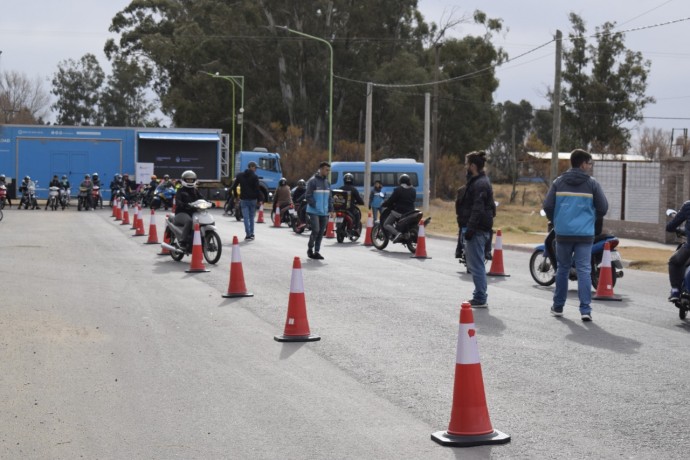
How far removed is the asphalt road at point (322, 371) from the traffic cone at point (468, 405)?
0.10 meters

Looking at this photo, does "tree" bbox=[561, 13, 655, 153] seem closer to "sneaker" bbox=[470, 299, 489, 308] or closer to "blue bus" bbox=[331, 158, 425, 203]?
"blue bus" bbox=[331, 158, 425, 203]

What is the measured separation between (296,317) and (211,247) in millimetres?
8412

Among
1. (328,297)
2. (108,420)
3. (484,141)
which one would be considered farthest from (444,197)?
(108,420)

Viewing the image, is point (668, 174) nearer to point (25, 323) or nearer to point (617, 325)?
point (617, 325)

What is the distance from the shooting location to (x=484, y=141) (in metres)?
72.0

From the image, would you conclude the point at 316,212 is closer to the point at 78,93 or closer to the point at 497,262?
the point at 497,262

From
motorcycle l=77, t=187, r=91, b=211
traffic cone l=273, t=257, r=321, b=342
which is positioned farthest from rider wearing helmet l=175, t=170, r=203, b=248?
motorcycle l=77, t=187, r=91, b=211

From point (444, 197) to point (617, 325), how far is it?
57.4 m

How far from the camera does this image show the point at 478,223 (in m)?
12.5

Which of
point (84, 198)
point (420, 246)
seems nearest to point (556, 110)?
point (420, 246)

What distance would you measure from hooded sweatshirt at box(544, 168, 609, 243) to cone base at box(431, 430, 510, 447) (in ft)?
18.5

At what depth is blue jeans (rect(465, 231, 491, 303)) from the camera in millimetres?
12477

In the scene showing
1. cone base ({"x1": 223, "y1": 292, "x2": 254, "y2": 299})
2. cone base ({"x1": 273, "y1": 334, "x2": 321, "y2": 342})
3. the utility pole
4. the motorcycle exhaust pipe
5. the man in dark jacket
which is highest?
the utility pole

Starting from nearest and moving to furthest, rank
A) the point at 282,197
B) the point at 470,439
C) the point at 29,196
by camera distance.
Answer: the point at 470,439, the point at 282,197, the point at 29,196
